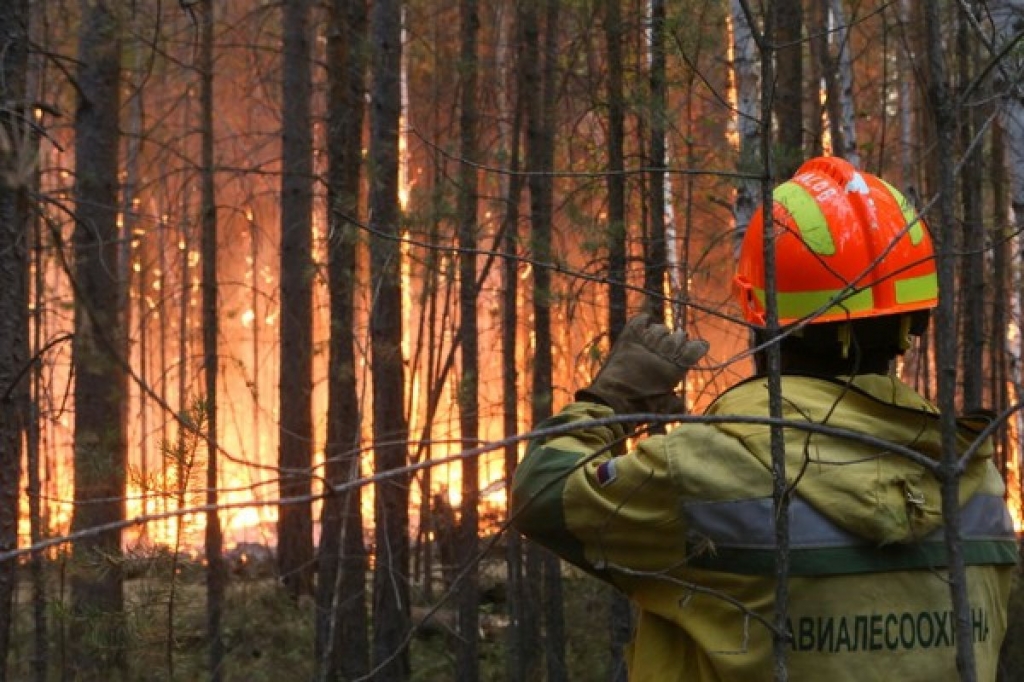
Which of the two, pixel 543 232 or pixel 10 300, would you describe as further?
pixel 543 232

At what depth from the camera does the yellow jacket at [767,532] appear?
229 centimetres

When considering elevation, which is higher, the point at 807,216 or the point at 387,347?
the point at 807,216

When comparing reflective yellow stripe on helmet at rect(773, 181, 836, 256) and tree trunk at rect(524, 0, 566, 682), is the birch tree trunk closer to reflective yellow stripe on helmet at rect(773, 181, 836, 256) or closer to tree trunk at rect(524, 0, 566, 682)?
tree trunk at rect(524, 0, 566, 682)

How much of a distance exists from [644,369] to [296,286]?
11796 mm

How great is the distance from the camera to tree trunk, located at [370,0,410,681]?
8414mm

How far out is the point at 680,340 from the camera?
2561 millimetres

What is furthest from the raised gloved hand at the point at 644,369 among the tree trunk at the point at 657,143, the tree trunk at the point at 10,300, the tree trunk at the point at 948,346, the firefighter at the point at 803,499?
the tree trunk at the point at 657,143

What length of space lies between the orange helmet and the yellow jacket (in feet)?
0.60

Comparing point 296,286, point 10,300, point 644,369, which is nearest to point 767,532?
point 644,369

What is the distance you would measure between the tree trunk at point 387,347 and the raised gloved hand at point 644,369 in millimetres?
5656

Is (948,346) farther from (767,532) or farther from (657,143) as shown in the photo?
(657,143)

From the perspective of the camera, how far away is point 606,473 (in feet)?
7.68

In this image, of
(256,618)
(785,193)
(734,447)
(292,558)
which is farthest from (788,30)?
(292,558)

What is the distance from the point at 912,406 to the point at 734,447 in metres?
0.41
